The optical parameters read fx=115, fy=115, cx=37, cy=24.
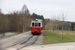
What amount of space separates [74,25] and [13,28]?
4332 centimetres

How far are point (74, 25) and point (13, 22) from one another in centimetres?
4361

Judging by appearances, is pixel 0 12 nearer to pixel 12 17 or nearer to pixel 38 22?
pixel 38 22

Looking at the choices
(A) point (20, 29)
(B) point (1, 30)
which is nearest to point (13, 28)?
(A) point (20, 29)

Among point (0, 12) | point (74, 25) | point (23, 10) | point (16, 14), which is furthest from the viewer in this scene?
point (74, 25)

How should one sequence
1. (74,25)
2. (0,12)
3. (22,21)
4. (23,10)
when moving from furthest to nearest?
1. (74,25)
2. (23,10)
3. (22,21)
4. (0,12)

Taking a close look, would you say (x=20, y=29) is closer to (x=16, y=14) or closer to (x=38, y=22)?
(x=16, y=14)

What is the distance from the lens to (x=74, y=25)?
266ft

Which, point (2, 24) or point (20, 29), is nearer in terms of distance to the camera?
point (2, 24)

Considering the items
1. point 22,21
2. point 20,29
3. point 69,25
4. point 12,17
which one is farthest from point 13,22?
point 69,25

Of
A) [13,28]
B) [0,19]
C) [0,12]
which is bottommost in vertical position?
[13,28]

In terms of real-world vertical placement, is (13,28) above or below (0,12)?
below

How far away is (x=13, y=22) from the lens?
61188 mm

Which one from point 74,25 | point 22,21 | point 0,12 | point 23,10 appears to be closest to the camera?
point 0,12

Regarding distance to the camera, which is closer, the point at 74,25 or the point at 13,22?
the point at 13,22
